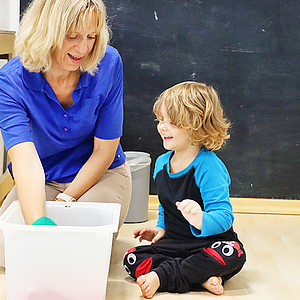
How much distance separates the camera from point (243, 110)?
2.35m

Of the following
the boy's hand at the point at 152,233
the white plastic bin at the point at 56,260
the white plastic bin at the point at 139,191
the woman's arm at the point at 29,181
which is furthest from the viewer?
the white plastic bin at the point at 139,191

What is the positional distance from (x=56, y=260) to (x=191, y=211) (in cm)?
40

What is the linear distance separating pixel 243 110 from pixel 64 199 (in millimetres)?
1245

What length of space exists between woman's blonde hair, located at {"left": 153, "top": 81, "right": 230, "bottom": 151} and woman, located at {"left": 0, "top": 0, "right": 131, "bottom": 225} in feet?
0.80

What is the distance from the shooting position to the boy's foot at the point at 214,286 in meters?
1.34

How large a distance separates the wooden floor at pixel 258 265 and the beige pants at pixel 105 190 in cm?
22

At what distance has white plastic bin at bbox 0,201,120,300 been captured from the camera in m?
1.08

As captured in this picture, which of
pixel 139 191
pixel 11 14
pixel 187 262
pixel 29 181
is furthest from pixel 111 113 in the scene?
pixel 11 14

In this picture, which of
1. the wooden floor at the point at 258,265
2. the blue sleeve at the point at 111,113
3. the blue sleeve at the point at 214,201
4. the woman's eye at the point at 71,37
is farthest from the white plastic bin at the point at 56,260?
the woman's eye at the point at 71,37

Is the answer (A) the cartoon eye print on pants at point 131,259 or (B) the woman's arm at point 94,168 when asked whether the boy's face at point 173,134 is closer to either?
(B) the woman's arm at point 94,168

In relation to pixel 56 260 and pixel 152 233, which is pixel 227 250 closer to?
pixel 152 233

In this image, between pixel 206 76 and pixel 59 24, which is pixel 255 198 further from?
pixel 59 24

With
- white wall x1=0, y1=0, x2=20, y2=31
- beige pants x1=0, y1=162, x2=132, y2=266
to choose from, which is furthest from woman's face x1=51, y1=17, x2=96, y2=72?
white wall x1=0, y1=0, x2=20, y2=31

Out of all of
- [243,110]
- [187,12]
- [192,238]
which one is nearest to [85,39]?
[192,238]
